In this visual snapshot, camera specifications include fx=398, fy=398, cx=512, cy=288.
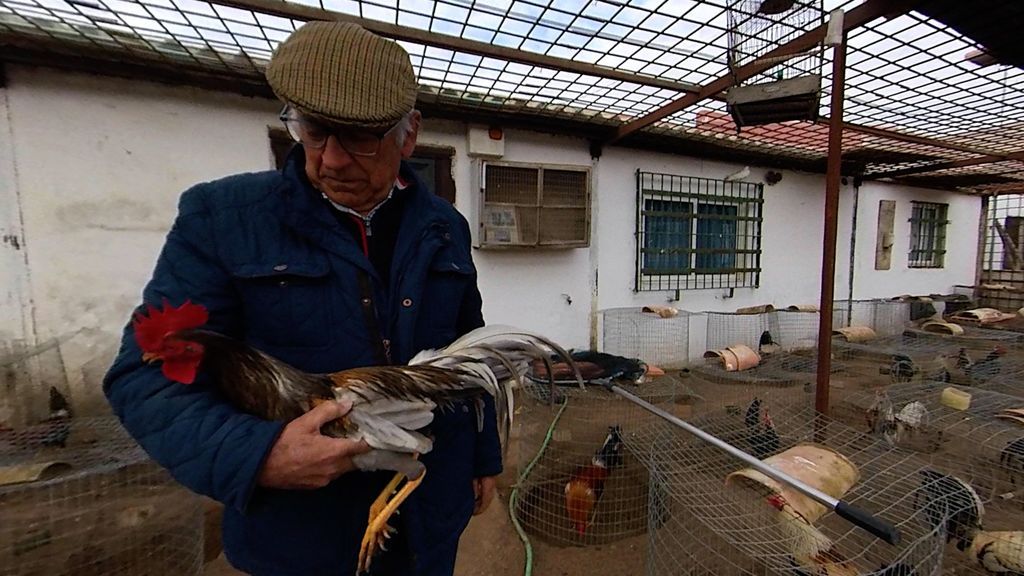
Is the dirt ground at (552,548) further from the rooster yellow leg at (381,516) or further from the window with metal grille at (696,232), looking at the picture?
the window with metal grille at (696,232)

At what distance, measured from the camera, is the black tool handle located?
1041 millimetres

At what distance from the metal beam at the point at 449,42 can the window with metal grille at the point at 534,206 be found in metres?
1.41

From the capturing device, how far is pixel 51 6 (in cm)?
254

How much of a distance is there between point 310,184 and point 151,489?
242cm

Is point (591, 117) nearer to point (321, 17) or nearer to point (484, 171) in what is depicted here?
point (484, 171)

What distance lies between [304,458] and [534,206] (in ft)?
13.5

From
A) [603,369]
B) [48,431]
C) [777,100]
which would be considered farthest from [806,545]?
[48,431]

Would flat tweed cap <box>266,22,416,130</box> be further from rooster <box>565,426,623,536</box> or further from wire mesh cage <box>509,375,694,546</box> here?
rooster <box>565,426,623,536</box>

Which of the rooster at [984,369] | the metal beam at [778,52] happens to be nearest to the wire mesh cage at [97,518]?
the metal beam at [778,52]

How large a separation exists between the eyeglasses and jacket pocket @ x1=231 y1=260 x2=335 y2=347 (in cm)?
29

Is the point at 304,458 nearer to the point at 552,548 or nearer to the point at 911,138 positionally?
the point at 552,548

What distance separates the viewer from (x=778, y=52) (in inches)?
116

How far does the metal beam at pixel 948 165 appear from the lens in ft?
19.7

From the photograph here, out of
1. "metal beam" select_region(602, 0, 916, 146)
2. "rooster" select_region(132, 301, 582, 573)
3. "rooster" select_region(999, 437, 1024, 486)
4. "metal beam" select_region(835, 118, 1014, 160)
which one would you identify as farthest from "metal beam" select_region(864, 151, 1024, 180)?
"rooster" select_region(132, 301, 582, 573)
